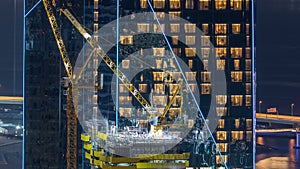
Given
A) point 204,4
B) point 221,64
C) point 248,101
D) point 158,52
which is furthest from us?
point 158,52

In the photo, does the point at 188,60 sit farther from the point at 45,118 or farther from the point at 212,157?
the point at 45,118

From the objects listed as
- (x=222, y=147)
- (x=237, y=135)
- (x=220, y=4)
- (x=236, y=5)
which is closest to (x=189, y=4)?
(x=220, y=4)

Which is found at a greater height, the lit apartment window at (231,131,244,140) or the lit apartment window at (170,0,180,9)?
the lit apartment window at (170,0,180,9)

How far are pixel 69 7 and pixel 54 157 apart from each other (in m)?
6.30

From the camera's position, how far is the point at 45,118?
41.8 meters

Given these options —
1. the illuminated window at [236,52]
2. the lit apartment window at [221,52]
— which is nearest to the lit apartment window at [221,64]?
the lit apartment window at [221,52]

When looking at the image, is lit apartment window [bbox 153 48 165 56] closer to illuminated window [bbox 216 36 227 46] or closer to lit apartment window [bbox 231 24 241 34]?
illuminated window [bbox 216 36 227 46]

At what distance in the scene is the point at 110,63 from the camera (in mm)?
40656

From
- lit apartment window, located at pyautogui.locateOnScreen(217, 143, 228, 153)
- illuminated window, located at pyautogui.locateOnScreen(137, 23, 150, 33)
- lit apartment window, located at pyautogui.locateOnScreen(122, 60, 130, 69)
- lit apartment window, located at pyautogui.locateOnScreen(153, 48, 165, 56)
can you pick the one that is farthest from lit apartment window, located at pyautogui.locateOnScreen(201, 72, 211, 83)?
lit apartment window, located at pyautogui.locateOnScreen(122, 60, 130, 69)

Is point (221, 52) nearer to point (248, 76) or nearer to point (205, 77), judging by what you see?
point (205, 77)

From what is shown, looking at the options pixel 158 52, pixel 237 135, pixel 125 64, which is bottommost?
pixel 237 135

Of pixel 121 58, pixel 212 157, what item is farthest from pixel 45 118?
pixel 212 157

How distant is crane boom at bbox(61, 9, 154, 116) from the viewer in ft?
128

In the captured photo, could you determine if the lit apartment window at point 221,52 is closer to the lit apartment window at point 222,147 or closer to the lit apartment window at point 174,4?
the lit apartment window at point 174,4
